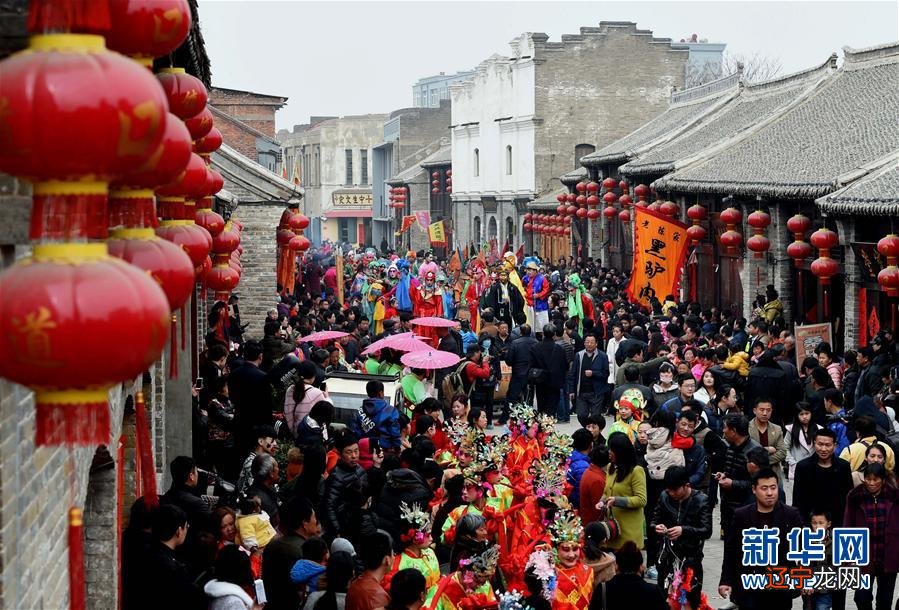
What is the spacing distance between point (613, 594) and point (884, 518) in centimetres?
277

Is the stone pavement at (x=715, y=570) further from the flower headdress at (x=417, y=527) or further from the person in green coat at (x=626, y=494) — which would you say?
the flower headdress at (x=417, y=527)

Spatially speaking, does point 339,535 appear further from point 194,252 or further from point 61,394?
point 61,394

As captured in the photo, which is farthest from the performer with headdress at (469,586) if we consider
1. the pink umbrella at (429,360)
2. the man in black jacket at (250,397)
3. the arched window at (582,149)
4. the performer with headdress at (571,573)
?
the arched window at (582,149)

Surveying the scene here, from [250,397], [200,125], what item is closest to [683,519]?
[200,125]

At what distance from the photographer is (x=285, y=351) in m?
17.4

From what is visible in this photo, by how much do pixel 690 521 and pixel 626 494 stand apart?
0.67 meters

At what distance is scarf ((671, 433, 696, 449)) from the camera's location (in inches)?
443

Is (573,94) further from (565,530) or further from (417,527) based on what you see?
(417,527)

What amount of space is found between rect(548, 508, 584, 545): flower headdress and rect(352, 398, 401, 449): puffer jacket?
3.23 m

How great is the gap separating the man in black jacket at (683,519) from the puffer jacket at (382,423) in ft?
9.79

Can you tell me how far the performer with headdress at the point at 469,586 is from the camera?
819cm

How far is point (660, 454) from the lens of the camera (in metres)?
11.4

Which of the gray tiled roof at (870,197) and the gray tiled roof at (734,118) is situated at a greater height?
the gray tiled roof at (734,118)

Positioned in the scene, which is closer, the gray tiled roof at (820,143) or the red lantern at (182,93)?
the red lantern at (182,93)
